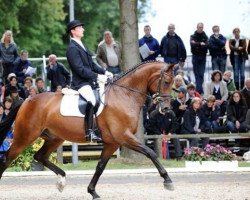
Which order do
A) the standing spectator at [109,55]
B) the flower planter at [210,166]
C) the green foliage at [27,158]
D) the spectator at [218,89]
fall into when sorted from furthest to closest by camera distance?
the spectator at [218,89] < the standing spectator at [109,55] < the green foliage at [27,158] < the flower planter at [210,166]

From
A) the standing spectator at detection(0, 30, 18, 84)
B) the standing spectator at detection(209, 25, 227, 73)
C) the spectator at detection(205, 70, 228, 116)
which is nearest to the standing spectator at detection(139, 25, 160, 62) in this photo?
the standing spectator at detection(209, 25, 227, 73)

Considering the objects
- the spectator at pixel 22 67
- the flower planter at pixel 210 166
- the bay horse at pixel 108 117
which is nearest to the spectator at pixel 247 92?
the flower planter at pixel 210 166

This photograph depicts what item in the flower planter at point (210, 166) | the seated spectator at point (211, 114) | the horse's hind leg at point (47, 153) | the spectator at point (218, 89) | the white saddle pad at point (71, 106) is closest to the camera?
the white saddle pad at point (71, 106)

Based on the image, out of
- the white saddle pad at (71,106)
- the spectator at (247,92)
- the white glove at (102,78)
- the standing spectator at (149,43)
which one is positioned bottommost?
the spectator at (247,92)

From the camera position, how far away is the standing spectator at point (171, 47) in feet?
81.3

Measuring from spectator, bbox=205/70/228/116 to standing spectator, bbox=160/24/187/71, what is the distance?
1.25m

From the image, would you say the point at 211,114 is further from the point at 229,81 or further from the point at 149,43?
the point at 149,43

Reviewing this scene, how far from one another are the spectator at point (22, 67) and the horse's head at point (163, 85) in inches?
412

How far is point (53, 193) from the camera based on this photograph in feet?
51.6

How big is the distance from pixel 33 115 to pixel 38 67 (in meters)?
12.3

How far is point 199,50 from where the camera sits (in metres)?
25.2

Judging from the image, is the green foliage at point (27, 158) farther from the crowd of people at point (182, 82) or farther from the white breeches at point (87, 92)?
the white breeches at point (87, 92)

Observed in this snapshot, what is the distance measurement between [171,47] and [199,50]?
988mm

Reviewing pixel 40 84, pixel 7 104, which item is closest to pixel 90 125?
pixel 7 104
